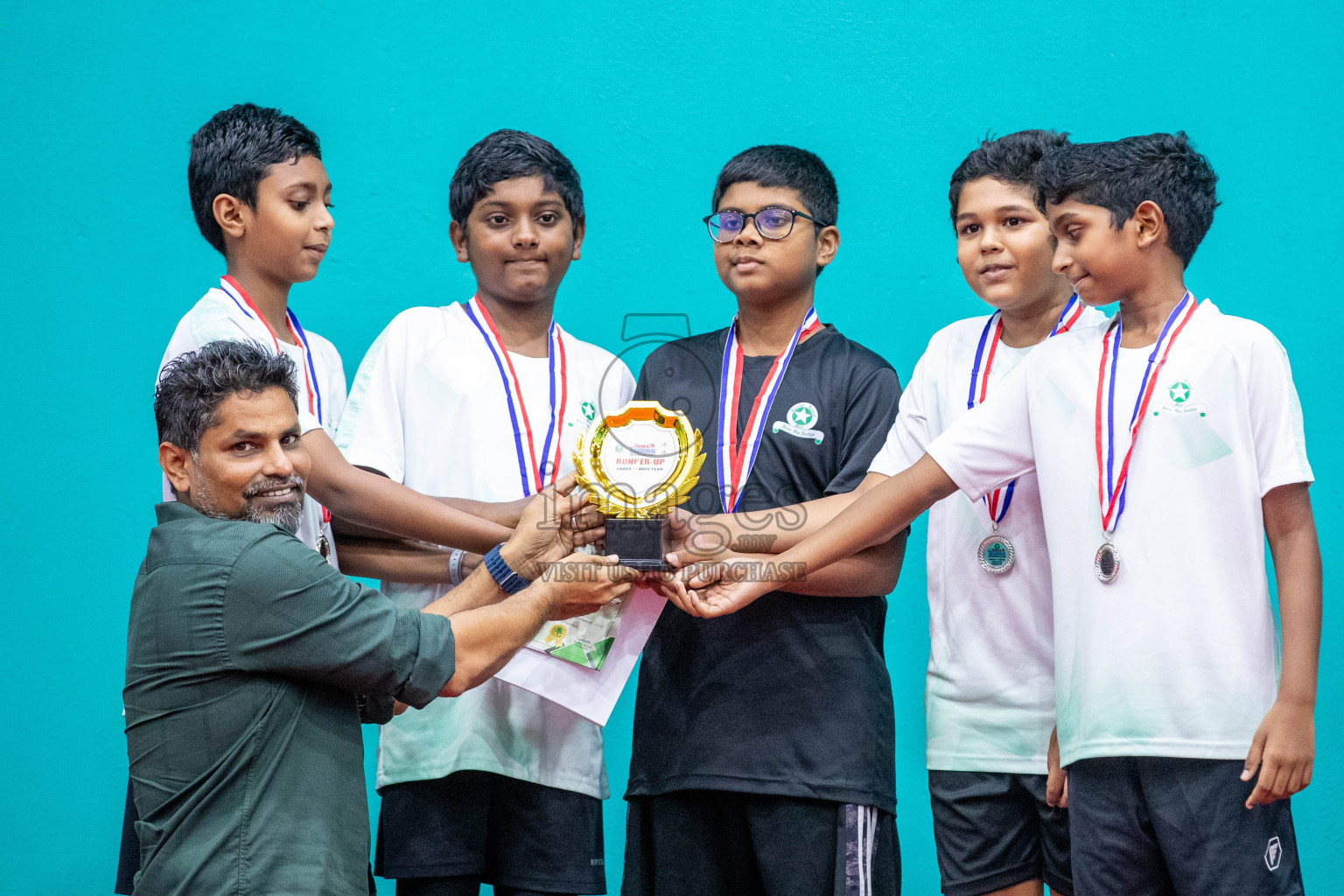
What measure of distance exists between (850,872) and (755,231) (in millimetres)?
1166

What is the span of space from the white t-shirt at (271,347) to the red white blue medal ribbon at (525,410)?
335 millimetres

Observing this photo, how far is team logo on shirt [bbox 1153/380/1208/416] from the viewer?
1839mm

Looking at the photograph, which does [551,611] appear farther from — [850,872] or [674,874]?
[850,872]

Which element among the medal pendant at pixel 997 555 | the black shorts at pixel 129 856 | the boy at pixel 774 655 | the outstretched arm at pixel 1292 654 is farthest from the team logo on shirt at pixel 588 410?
the outstretched arm at pixel 1292 654

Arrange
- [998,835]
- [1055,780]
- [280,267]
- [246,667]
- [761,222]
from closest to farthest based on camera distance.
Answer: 1. [246,667]
2. [1055,780]
3. [998,835]
4. [761,222]
5. [280,267]

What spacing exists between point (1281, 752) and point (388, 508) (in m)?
1.51

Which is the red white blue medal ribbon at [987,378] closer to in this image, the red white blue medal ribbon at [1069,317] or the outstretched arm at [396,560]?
the red white blue medal ribbon at [1069,317]

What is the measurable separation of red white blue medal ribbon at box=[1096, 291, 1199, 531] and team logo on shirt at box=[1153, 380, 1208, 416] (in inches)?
1.0

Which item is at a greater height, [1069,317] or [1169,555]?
[1069,317]

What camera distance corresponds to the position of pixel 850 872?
6.72 ft

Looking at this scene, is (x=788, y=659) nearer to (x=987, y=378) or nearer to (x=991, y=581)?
(x=991, y=581)

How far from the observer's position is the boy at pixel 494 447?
2.25m

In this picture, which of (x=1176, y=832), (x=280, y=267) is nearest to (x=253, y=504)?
(x=280, y=267)

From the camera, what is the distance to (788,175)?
2420mm
